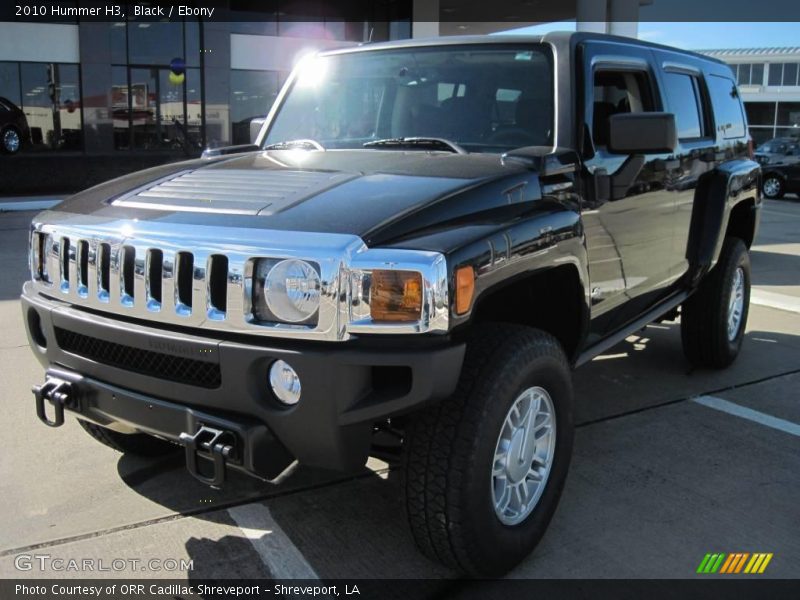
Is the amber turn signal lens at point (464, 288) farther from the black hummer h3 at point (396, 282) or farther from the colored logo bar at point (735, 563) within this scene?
the colored logo bar at point (735, 563)

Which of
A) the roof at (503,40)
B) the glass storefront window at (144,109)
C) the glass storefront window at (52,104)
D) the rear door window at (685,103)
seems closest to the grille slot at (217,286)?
the roof at (503,40)

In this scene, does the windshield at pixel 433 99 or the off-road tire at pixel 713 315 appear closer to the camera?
the windshield at pixel 433 99

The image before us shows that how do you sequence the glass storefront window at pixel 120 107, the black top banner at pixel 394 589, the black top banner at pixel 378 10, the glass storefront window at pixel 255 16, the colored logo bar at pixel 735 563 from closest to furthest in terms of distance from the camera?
the black top banner at pixel 394 589 → the colored logo bar at pixel 735 563 → the black top banner at pixel 378 10 → the glass storefront window at pixel 120 107 → the glass storefront window at pixel 255 16

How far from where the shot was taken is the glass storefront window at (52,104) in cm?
2156

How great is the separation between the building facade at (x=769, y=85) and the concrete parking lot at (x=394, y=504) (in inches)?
2178

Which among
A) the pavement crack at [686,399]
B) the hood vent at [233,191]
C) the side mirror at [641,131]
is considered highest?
the side mirror at [641,131]

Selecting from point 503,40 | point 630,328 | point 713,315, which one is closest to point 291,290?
point 503,40

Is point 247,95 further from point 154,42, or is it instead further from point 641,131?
point 641,131

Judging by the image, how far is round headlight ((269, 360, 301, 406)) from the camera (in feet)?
7.95

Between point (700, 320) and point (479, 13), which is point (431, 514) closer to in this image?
point (700, 320)

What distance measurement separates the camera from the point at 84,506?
3.42m

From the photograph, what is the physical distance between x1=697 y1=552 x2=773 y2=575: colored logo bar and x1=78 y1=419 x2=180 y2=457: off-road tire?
7.91ft

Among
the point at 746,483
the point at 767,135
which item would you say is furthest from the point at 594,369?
the point at 767,135

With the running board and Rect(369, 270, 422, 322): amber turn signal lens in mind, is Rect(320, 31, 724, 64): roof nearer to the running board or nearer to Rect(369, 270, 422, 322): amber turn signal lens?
the running board
